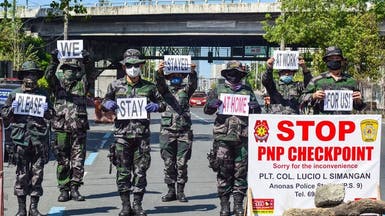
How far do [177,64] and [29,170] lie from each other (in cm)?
274

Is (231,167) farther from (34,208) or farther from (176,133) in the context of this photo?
(34,208)

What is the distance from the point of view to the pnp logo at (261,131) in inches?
284

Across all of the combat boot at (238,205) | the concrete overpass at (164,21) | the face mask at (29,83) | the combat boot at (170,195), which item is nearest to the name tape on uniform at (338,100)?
the combat boot at (238,205)

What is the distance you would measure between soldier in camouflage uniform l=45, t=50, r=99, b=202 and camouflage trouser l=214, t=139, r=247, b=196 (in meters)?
2.21

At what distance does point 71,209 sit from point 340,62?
13.1ft

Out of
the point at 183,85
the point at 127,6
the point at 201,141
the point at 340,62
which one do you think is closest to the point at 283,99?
the point at 183,85

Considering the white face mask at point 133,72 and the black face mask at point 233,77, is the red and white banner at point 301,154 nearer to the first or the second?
the black face mask at point 233,77

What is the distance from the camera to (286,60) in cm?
1012

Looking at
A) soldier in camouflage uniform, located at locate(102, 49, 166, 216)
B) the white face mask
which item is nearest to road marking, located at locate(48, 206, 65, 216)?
soldier in camouflage uniform, located at locate(102, 49, 166, 216)

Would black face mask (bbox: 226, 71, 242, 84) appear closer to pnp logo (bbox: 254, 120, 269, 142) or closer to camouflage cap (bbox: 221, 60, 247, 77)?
camouflage cap (bbox: 221, 60, 247, 77)

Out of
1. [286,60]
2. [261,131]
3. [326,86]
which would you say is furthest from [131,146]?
[286,60]

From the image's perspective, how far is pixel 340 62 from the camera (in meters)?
8.76

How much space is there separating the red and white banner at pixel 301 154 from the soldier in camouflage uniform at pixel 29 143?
9.44 feet

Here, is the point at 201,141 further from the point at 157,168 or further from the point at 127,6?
the point at 127,6
